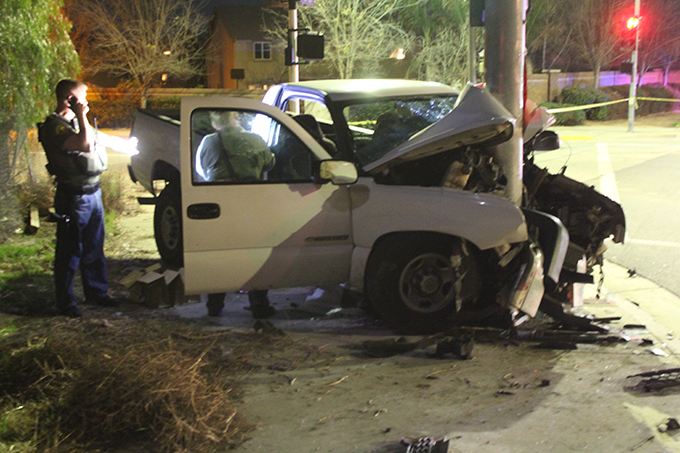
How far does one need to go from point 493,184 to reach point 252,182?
1929 millimetres

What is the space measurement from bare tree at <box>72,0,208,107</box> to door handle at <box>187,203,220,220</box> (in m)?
35.2

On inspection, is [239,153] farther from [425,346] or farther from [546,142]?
[546,142]

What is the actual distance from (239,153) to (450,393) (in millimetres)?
2458

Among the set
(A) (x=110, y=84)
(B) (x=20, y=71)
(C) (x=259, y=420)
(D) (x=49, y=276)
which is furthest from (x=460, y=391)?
(A) (x=110, y=84)

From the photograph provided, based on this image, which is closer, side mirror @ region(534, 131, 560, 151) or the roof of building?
side mirror @ region(534, 131, 560, 151)

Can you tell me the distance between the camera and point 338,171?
16.4 ft

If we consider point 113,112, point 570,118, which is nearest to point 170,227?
point 570,118

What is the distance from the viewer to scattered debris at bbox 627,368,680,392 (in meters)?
4.29

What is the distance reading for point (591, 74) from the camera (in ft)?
147

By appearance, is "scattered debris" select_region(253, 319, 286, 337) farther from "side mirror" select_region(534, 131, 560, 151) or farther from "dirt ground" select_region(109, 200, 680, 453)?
"side mirror" select_region(534, 131, 560, 151)

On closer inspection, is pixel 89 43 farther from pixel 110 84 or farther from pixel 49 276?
pixel 49 276

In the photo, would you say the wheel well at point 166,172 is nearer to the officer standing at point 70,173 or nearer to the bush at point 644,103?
the officer standing at point 70,173

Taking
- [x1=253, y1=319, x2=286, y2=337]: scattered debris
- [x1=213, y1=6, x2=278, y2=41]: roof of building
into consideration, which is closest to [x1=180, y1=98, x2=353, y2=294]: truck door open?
[x1=253, y1=319, x2=286, y2=337]: scattered debris

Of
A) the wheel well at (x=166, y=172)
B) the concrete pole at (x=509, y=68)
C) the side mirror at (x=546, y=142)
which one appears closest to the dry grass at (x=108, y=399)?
the wheel well at (x=166, y=172)
